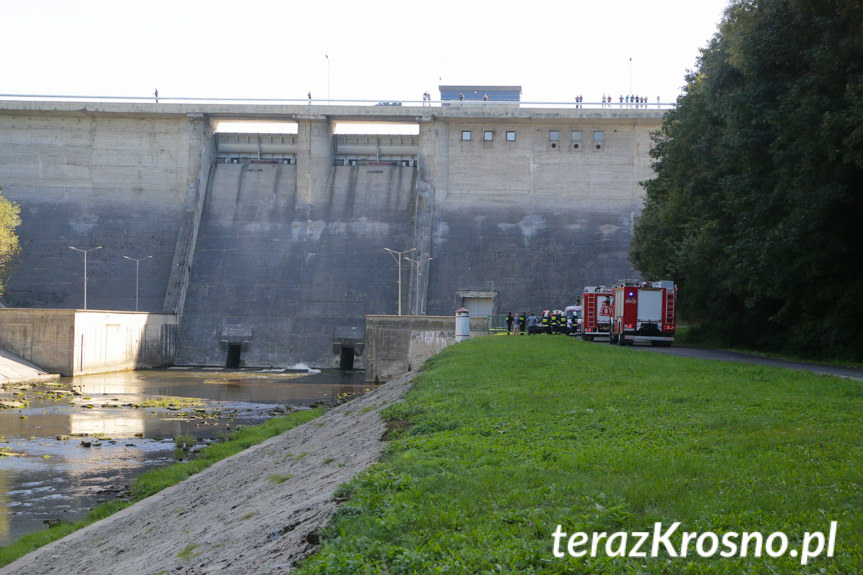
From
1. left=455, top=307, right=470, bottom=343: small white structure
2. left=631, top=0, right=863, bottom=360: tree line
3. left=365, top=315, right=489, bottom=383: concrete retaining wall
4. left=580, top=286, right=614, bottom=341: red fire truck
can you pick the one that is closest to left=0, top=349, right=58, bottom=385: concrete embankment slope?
left=365, top=315, right=489, bottom=383: concrete retaining wall

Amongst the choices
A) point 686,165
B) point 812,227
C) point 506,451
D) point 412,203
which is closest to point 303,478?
point 506,451

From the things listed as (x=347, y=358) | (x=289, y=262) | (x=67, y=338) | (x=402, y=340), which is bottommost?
(x=347, y=358)

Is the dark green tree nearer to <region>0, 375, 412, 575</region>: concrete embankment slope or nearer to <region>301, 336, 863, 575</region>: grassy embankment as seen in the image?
<region>0, 375, 412, 575</region>: concrete embankment slope

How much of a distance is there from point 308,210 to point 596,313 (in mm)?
35450

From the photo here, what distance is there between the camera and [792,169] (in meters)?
26.0

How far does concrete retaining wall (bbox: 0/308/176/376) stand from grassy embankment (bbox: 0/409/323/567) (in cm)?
2745

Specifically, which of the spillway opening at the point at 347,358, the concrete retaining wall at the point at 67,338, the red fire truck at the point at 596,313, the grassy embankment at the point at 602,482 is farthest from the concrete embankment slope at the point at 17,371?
the grassy embankment at the point at 602,482

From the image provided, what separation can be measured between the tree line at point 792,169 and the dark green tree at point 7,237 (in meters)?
49.9

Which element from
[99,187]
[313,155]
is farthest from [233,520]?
[99,187]

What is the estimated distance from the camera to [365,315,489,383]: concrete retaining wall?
Answer: 5375cm

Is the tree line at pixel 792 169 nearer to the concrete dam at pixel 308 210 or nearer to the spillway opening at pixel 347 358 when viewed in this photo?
the spillway opening at pixel 347 358

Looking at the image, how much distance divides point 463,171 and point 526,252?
920cm

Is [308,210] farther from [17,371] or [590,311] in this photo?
[590,311]

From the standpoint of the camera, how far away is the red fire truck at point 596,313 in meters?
42.1
